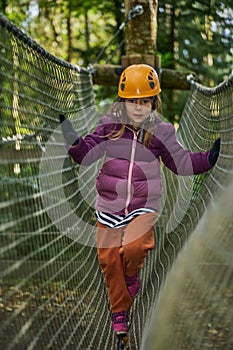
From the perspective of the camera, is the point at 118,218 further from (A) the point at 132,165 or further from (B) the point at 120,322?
(B) the point at 120,322

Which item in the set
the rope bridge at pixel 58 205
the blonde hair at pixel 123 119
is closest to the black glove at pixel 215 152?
the rope bridge at pixel 58 205

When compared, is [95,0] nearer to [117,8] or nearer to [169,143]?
[117,8]

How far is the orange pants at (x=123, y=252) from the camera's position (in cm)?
226

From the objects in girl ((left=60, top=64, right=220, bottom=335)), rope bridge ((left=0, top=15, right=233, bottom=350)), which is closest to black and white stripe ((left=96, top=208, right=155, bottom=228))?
girl ((left=60, top=64, right=220, bottom=335))

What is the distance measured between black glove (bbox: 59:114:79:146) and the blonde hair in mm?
217

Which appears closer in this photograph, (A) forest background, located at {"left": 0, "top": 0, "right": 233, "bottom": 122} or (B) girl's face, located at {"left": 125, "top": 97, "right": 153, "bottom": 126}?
(B) girl's face, located at {"left": 125, "top": 97, "right": 153, "bottom": 126}

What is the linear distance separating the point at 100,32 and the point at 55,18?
2.51ft

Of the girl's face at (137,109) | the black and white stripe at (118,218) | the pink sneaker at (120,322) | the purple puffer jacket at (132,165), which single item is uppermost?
the girl's face at (137,109)

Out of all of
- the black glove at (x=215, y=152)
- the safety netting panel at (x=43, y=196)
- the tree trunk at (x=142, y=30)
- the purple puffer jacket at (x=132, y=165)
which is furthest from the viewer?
the tree trunk at (x=142, y=30)

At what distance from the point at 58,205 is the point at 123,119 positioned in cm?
45

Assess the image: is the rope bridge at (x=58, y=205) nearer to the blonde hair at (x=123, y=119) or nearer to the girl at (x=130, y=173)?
the girl at (x=130, y=173)

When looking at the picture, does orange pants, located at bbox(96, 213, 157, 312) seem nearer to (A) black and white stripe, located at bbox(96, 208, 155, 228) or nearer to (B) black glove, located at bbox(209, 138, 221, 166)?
(A) black and white stripe, located at bbox(96, 208, 155, 228)

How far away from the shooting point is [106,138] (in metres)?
2.33

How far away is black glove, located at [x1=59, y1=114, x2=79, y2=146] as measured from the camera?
2045mm
